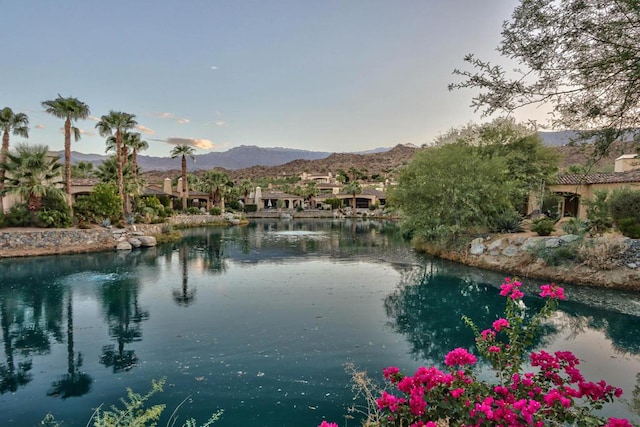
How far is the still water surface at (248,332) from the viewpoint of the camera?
6.62 m

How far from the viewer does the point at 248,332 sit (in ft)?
32.4

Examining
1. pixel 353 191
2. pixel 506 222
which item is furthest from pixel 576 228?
pixel 353 191

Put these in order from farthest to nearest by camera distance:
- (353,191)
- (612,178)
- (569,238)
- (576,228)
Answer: (353,191)
(612,178)
(576,228)
(569,238)

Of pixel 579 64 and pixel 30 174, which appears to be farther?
pixel 30 174

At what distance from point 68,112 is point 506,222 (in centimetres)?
2954

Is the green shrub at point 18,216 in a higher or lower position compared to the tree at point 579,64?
lower

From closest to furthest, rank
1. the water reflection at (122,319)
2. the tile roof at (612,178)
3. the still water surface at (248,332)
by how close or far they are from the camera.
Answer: the still water surface at (248,332), the water reflection at (122,319), the tile roof at (612,178)

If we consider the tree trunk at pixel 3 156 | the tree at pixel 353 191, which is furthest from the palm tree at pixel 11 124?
the tree at pixel 353 191

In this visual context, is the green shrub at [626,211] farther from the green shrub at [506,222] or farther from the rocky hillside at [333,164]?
the rocky hillside at [333,164]

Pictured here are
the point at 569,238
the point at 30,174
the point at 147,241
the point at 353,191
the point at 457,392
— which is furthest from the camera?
the point at 353,191

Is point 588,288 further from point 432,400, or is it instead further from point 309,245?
point 309,245

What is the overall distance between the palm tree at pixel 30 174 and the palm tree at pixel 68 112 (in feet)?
6.43

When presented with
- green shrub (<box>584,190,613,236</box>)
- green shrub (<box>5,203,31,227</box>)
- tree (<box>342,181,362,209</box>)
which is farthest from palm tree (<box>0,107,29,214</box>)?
tree (<box>342,181,362,209</box>)

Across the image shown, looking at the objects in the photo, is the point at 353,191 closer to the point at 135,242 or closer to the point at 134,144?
the point at 134,144
